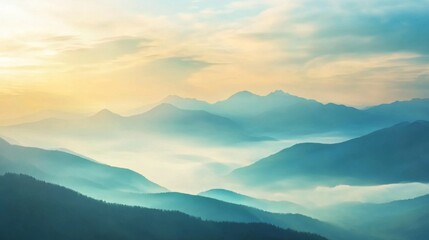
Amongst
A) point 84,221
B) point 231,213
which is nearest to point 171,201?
point 231,213

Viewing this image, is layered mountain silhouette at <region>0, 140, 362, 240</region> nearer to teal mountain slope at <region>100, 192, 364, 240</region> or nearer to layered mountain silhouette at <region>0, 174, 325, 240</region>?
teal mountain slope at <region>100, 192, 364, 240</region>

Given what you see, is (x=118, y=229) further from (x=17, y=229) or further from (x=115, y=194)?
(x=115, y=194)

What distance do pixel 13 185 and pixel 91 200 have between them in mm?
12291

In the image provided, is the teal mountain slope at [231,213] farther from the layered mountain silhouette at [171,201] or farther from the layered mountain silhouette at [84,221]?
the layered mountain silhouette at [84,221]

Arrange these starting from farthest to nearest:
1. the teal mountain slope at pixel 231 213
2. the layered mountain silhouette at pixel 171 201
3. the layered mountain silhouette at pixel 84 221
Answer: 1. the layered mountain silhouette at pixel 171 201
2. the teal mountain slope at pixel 231 213
3. the layered mountain silhouette at pixel 84 221

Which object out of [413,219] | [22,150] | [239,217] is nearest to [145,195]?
[22,150]

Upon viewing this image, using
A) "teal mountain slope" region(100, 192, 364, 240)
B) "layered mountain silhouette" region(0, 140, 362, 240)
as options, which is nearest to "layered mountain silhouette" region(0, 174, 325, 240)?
"teal mountain slope" region(100, 192, 364, 240)

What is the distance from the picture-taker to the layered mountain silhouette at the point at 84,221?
87.9 metres

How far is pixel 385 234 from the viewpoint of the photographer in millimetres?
183500

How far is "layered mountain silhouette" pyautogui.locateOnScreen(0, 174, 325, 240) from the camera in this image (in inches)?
3460

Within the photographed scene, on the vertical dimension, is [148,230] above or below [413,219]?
below

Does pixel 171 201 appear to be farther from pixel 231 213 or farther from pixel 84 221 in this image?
pixel 84 221

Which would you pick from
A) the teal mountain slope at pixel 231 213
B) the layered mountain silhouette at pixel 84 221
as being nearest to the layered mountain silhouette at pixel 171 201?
the teal mountain slope at pixel 231 213

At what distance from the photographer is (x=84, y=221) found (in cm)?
9225
